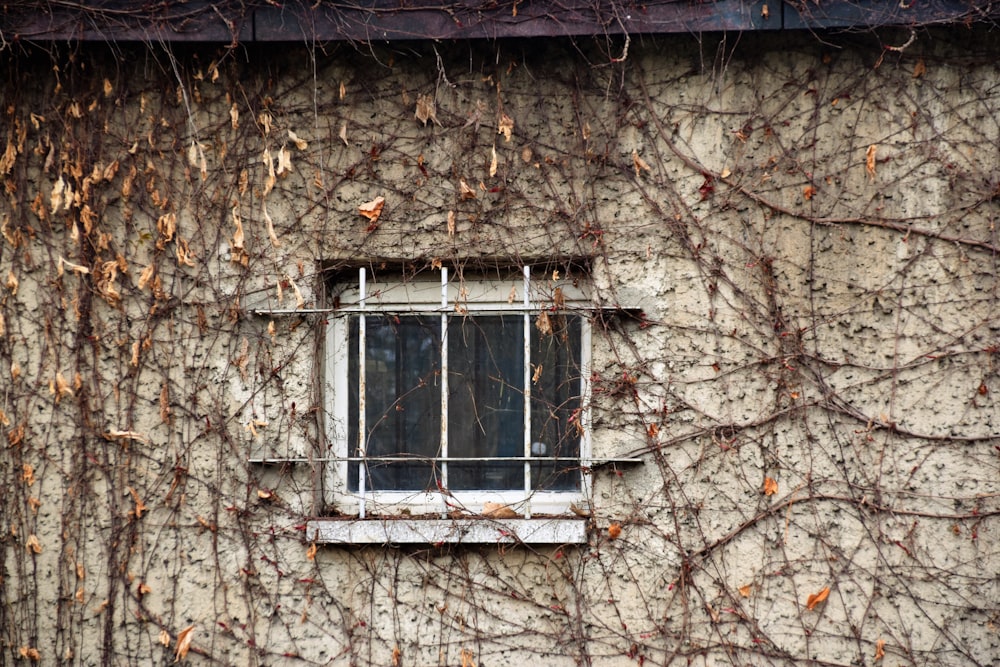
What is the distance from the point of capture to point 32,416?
3.76 meters

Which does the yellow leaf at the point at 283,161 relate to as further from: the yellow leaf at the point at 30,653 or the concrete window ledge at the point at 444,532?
the yellow leaf at the point at 30,653

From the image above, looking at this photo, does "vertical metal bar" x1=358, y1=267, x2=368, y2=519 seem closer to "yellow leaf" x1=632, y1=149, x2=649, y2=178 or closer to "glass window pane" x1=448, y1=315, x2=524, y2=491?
"glass window pane" x1=448, y1=315, x2=524, y2=491

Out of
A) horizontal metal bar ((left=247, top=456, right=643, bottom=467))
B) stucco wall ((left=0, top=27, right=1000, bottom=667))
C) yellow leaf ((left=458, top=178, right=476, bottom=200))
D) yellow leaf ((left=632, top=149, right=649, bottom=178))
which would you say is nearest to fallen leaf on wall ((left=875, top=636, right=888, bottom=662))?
stucco wall ((left=0, top=27, right=1000, bottom=667))

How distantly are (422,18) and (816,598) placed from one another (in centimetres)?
256

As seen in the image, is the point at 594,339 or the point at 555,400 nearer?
the point at 594,339

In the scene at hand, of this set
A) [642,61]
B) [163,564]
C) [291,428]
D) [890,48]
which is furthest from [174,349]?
[890,48]

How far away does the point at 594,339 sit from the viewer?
377cm

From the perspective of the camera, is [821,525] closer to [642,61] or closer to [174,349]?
[642,61]

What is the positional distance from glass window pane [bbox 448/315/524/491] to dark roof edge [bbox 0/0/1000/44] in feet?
3.62

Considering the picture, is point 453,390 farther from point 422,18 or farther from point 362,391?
point 422,18

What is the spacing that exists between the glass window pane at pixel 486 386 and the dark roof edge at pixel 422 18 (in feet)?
3.62

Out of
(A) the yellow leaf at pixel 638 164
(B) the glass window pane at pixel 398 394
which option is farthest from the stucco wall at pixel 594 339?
(B) the glass window pane at pixel 398 394

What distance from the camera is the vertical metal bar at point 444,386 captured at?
3736 mm

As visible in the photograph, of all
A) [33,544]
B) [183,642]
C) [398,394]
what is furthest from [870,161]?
[33,544]
